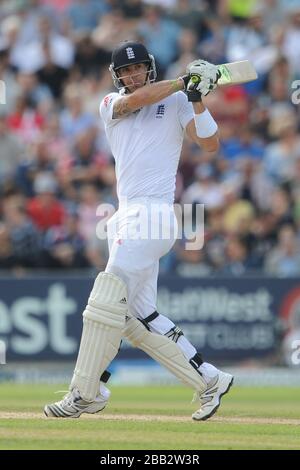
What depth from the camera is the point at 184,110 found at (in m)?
7.11

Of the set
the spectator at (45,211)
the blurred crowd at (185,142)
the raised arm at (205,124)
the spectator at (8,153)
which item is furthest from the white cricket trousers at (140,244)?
the spectator at (8,153)

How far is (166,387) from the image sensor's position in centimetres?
1268

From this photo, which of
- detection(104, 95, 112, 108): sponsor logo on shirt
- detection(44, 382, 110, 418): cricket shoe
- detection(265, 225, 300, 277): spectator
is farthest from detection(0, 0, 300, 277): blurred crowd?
detection(44, 382, 110, 418): cricket shoe

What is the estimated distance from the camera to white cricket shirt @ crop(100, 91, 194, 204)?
703cm

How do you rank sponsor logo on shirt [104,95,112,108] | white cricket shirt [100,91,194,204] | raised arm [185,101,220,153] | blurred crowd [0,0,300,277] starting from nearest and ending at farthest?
raised arm [185,101,220,153] < white cricket shirt [100,91,194,204] < sponsor logo on shirt [104,95,112,108] < blurred crowd [0,0,300,277]

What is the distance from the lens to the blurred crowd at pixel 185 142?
43.3 feet

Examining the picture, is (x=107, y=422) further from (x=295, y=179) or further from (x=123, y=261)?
(x=295, y=179)

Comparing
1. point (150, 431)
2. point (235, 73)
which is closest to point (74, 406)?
point (150, 431)

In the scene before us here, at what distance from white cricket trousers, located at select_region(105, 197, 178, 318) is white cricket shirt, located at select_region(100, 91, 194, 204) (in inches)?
3.4

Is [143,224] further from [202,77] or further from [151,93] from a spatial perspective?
[202,77]

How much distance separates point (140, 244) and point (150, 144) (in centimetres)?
59

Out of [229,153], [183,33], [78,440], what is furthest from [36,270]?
[78,440]

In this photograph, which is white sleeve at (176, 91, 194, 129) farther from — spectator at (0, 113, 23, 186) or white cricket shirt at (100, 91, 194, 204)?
spectator at (0, 113, 23, 186)

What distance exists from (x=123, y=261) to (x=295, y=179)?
7160 millimetres
